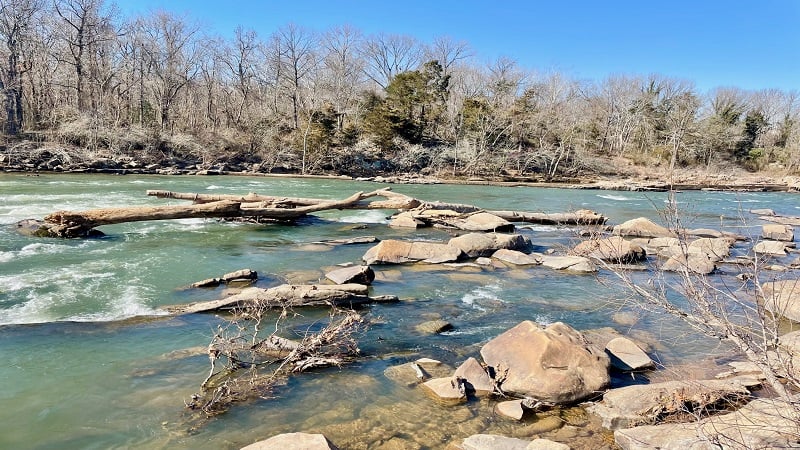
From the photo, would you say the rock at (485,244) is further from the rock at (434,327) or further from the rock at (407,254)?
the rock at (434,327)

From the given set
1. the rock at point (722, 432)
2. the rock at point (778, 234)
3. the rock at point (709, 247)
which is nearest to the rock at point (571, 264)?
the rock at point (709, 247)

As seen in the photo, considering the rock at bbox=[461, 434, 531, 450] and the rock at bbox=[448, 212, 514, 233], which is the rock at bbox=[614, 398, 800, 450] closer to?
the rock at bbox=[461, 434, 531, 450]

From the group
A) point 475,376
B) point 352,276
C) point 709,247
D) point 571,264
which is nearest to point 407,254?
point 352,276

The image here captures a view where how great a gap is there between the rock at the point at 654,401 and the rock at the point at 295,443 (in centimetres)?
265

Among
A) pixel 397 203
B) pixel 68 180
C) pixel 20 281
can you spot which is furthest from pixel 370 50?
pixel 20 281

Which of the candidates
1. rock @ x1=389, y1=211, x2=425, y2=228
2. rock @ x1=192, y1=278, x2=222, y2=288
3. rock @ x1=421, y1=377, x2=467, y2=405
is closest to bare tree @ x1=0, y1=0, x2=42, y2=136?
rock @ x1=389, y1=211, x2=425, y2=228

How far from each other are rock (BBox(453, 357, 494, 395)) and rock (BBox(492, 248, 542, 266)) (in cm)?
583

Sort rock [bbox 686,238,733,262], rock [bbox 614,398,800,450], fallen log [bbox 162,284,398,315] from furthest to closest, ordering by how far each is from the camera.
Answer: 1. rock [bbox 686,238,733,262]
2. fallen log [bbox 162,284,398,315]
3. rock [bbox 614,398,800,450]

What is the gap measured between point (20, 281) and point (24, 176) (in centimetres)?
2205

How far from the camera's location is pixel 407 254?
10.7m

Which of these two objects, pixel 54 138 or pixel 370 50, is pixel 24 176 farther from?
pixel 370 50

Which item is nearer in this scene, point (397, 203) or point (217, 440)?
point (217, 440)

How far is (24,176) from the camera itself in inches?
1001

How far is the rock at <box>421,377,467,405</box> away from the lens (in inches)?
193
